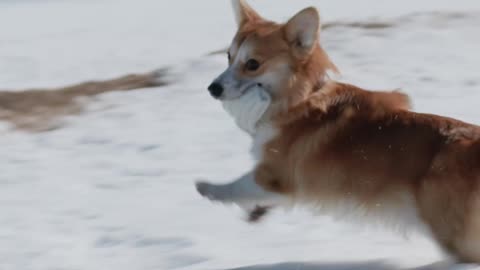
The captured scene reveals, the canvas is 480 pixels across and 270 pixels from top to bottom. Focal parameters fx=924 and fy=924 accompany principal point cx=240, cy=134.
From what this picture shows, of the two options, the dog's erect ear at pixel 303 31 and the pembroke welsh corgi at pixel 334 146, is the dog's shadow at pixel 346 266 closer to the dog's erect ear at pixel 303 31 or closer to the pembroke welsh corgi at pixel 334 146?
the pembroke welsh corgi at pixel 334 146

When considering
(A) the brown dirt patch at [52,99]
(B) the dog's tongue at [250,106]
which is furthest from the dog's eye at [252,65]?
(A) the brown dirt patch at [52,99]

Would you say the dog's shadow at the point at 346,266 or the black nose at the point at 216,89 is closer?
the dog's shadow at the point at 346,266

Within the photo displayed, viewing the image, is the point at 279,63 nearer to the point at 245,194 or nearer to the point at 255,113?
the point at 255,113

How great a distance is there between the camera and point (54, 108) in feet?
26.4

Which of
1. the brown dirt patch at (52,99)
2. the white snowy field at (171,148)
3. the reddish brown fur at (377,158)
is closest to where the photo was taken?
the reddish brown fur at (377,158)

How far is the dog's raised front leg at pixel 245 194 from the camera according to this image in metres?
4.48

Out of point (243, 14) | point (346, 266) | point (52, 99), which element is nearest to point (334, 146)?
point (346, 266)

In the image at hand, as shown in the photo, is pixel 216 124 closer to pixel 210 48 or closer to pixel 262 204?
pixel 262 204

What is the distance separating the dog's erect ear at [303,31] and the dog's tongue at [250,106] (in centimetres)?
27

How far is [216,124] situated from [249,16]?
106 inches

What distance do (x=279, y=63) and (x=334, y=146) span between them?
51 centimetres

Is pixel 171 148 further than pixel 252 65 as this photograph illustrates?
Yes

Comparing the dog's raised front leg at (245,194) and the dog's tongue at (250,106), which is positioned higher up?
the dog's tongue at (250,106)

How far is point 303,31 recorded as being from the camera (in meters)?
4.52
